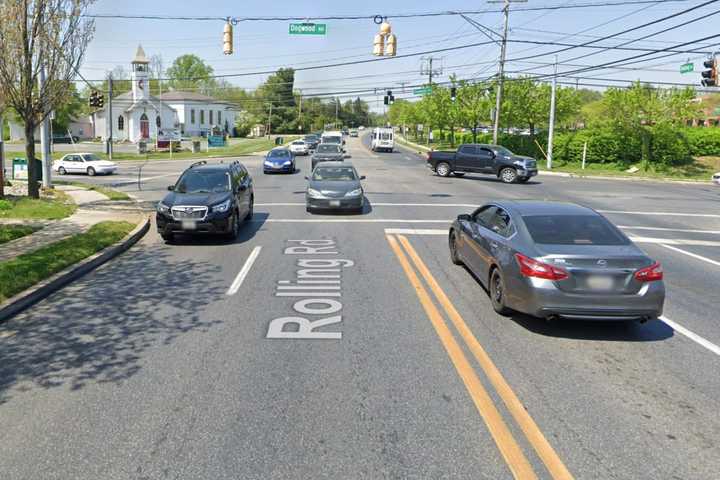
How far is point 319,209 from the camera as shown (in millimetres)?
17875

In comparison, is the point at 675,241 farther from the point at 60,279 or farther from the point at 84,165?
the point at 84,165

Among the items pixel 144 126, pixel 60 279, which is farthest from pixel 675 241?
pixel 144 126

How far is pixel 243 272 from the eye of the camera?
10289 millimetres

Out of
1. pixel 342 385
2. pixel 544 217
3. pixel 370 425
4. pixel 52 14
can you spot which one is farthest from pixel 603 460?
pixel 52 14

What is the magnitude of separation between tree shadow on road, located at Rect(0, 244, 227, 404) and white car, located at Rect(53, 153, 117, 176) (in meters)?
27.7

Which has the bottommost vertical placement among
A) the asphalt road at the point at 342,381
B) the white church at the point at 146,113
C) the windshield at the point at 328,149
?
the asphalt road at the point at 342,381

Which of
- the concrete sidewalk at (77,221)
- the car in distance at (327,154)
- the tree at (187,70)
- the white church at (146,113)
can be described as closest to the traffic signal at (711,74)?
the car in distance at (327,154)

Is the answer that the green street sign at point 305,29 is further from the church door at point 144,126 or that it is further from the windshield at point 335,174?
the church door at point 144,126

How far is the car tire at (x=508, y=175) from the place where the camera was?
30808 millimetres

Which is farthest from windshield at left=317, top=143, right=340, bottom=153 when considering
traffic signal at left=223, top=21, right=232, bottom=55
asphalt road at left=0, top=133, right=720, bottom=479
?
asphalt road at left=0, top=133, right=720, bottom=479

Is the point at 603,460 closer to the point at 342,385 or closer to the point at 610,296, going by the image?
the point at 342,385

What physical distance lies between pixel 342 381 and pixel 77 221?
12.3m

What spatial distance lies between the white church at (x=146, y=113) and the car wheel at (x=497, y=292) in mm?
72309

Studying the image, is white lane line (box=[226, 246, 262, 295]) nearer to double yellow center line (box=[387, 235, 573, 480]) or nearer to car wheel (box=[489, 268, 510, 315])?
double yellow center line (box=[387, 235, 573, 480])
